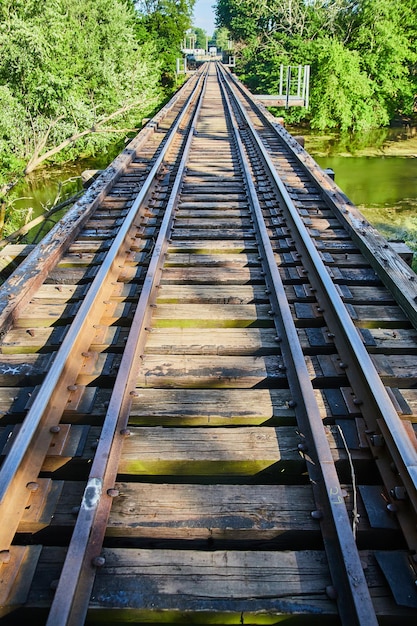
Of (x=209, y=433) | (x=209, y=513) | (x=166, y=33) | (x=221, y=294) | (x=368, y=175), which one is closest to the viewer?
(x=209, y=513)

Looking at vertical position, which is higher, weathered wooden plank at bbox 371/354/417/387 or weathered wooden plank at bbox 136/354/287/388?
weathered wooden plank at bbox 371/354/417/387

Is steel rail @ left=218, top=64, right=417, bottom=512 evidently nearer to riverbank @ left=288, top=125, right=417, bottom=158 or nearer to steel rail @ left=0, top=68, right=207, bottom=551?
steel rail @ left=0, top=68, right=207, bottom=551

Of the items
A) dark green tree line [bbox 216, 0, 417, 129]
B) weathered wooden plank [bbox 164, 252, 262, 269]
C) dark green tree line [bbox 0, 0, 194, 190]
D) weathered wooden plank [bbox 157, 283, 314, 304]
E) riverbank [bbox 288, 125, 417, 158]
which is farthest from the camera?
dark green tree line [bbox 216, 0, 417, 129]

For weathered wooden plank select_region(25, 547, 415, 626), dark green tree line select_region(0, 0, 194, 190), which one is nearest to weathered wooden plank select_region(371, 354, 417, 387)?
weathered wooden plank select_region(25, 547, 415, 626)

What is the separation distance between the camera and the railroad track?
1744 mm

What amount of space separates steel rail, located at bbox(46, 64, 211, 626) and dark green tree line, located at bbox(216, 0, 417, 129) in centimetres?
2289

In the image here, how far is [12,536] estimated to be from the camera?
190cm

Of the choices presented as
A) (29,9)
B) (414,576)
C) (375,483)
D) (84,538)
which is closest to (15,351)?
(84,538)

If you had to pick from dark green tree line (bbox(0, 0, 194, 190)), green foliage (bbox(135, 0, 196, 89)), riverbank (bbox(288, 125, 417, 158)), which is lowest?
riverbank (bbox(288, 125, 417, 158))

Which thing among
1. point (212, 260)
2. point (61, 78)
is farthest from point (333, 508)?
point (61, 78)

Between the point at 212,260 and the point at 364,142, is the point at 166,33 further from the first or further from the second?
the point at 212,260

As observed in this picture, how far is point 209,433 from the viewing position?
2.48 m

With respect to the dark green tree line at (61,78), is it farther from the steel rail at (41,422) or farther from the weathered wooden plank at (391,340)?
the weathered wooden plank at (391,340)

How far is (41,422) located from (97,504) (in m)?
0.62
